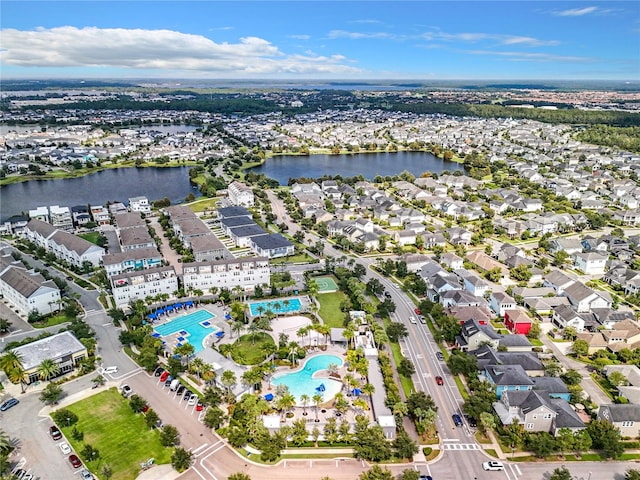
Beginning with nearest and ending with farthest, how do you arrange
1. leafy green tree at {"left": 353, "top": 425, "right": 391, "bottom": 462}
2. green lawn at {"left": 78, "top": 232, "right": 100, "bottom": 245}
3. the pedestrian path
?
leafy green tree at {"left": 353, "top": 425, "right": 391, "bottom": 462}, the pedestrian path, green lawn at {"left": 78, "top": 232, "right": 100, "bottom": 245}

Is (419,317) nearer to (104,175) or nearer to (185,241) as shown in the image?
(185,241)

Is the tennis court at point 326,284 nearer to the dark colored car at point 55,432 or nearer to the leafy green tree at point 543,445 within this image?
the leafy green tree at point 543,445

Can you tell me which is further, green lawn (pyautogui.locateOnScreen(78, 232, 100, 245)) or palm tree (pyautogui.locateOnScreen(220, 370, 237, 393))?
green lawn (pyautogui.locateOnScreen(78, 232, 100, 245))

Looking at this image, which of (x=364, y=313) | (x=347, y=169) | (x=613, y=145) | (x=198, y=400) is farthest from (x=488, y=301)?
(x=613, y=145)

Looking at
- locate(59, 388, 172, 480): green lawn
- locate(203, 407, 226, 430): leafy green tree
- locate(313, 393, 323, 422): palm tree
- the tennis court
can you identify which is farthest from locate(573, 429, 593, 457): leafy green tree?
the tennis court

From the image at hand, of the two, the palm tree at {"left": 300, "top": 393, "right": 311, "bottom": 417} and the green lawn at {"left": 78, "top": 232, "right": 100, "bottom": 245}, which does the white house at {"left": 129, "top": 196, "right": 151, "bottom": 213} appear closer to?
the green lawn at {"left": 78, "top": 232, "right": 100, "bottom": 245}

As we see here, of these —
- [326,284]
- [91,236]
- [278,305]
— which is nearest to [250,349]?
[278,305]
